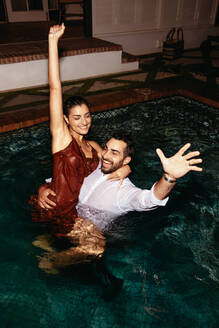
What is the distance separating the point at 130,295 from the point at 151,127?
9.47 ft

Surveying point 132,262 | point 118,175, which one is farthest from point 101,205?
point 132,262

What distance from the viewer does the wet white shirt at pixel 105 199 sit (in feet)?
6.54

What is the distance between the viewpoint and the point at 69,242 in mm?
2361

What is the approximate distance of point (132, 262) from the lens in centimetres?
250

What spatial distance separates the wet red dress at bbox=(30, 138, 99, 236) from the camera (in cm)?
220

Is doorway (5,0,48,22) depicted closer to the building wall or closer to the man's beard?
the building wall

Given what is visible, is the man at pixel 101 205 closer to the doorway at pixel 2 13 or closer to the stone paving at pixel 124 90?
the stone paving at pixel 124 90

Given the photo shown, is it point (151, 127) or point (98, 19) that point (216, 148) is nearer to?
point (151, 127)

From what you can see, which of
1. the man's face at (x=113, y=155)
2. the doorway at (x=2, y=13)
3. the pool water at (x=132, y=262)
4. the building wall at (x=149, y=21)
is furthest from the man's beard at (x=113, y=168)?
the doorway at (x=2, y=13)

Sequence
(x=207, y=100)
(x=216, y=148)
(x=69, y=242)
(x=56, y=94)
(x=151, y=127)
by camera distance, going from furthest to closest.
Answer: (x=207, y=100) < (x=151, y=127) < (x=216, y=148) < (x=69, y=242) < (x=56, y=94)

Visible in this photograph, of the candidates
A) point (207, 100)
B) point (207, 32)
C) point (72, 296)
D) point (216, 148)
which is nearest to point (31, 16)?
point (207, 32)

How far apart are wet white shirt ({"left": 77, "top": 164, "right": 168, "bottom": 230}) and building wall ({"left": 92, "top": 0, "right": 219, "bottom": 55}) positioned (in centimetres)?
632

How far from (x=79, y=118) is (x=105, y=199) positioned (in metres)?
0.65

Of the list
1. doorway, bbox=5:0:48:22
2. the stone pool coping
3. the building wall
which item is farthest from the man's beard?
doorway, bbox=5:0:48:22
